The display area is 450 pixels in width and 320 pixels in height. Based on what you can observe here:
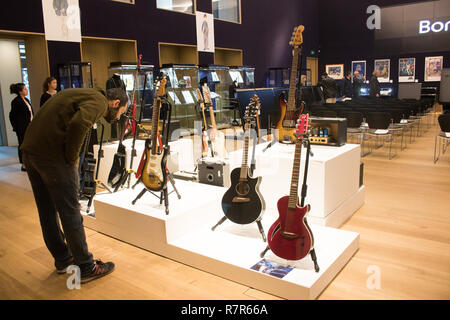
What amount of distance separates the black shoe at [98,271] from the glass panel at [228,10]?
1108 cm

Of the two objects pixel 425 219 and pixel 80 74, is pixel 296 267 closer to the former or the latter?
pixel 425 219

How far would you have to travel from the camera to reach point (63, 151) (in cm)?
282

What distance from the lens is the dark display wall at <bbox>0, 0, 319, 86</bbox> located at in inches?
304

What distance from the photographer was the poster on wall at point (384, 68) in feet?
55.1

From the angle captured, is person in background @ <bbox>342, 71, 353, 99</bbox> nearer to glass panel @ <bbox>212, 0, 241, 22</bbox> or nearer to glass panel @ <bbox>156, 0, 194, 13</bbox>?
glass panel @ <bbox>212, 0, 241, 22</bbox>

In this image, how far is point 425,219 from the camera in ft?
13.8

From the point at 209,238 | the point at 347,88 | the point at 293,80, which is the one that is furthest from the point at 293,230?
the point at 347,88

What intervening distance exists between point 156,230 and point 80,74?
5.63 m

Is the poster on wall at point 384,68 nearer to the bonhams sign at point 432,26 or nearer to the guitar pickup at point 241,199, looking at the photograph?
the bonhams sign at point 432,26

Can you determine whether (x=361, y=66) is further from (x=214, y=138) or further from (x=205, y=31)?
(x=214, y=138)

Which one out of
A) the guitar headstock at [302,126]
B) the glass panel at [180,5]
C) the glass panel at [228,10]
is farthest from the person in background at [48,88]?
the glass panel at [228,10]

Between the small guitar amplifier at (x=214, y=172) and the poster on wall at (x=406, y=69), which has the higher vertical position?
the poster on wall at (x=406, y=69)
